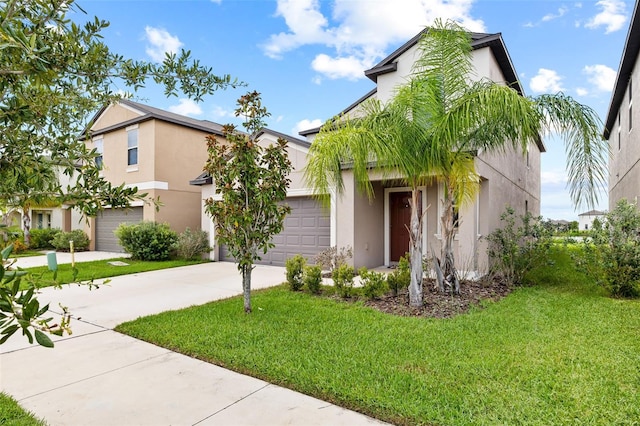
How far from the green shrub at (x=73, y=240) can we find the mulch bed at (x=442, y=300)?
16842 millimetres

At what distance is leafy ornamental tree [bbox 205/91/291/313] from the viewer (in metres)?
6.33

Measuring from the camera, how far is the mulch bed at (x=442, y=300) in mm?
6555

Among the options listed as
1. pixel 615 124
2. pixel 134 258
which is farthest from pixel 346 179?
pixel 615 124

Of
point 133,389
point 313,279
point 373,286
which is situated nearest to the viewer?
point 133,389

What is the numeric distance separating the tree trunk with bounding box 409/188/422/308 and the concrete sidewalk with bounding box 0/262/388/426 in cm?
377

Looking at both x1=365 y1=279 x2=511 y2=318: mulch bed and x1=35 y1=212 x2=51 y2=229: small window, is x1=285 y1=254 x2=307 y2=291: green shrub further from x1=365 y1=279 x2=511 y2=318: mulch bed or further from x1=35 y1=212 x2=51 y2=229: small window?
x1=35 y1=212 x2=51 y2=229: small window

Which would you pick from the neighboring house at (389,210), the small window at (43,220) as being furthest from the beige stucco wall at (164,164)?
the small window at (43,220)

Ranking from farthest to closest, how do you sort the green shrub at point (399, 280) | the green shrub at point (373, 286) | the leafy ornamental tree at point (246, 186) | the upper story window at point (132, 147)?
the upper story window at point (132, 147)
the green shrub at point (399, 280)
the green shrub at point (373, 286)
the leafy ornamental tree at point (246, 186)

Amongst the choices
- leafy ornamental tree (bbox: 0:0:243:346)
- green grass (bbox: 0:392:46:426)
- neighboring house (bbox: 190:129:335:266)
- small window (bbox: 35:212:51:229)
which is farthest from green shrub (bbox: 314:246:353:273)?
small window (bbox: 35:212:51:229)

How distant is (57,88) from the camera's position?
2457mm

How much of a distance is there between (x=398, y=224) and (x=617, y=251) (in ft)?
19.6

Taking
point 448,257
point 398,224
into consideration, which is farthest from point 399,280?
point 398,224

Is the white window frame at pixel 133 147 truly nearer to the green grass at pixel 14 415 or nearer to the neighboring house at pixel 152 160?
the neighboring house at pixel 152 160

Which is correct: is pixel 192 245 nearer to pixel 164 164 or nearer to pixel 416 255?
pixel 164 164
